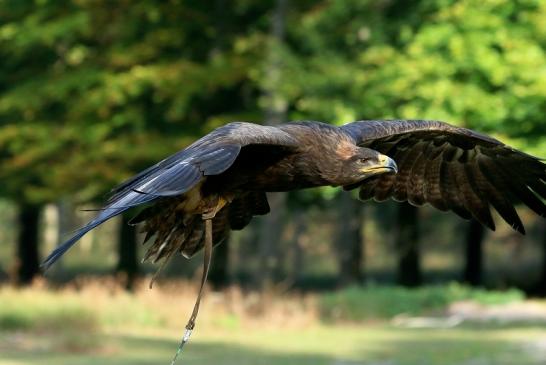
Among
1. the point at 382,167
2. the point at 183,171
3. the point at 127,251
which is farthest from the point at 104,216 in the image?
the point at 127,251

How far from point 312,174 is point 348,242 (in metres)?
20.3

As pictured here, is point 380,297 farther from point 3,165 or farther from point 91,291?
point 3,165

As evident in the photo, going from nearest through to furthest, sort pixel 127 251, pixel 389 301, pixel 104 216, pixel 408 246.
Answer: pixel 104 216
pixel 389 301
pixel 127 251
pixel 408 246

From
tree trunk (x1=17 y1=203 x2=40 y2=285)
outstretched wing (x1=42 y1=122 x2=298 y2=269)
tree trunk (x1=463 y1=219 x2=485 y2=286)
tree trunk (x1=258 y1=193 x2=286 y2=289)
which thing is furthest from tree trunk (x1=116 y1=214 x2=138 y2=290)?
outstretched wing (x1=42 y1=122 x2=298 y2=269)

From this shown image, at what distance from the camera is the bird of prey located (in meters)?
7.33

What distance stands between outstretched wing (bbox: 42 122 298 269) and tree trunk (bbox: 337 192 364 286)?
1932cm

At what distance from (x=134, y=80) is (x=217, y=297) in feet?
16.3

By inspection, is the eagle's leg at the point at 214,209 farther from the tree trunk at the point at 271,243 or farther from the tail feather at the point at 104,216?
the tree trunk at the point at 271,243

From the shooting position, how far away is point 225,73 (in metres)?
24.9

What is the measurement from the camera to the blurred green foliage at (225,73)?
78.3ft

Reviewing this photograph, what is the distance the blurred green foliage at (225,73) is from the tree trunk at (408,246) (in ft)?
19.4

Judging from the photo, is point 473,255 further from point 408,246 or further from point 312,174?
point 312,174

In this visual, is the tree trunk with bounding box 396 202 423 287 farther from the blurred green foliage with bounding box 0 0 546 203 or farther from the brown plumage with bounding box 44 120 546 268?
the brown plumage with bounding box 44 120 546 268

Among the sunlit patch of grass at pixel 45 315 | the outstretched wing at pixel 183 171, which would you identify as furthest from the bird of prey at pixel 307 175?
the sunlit patch of grass at pixel 45 315
